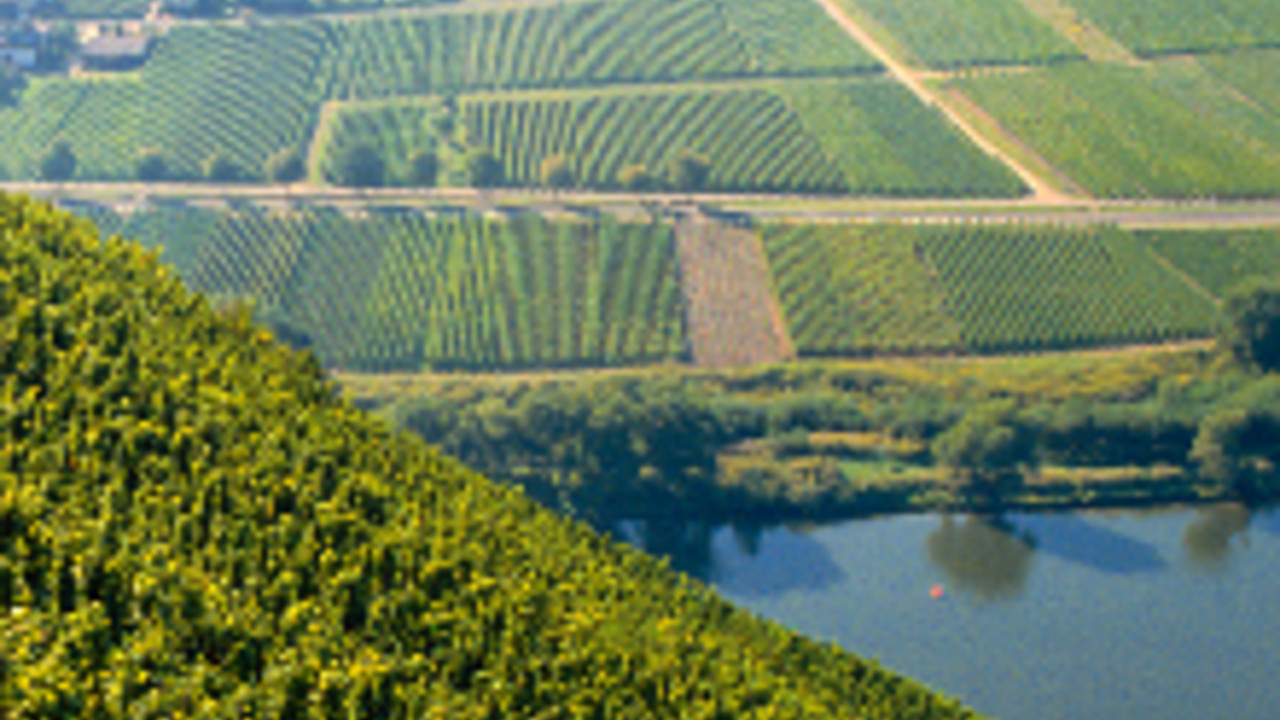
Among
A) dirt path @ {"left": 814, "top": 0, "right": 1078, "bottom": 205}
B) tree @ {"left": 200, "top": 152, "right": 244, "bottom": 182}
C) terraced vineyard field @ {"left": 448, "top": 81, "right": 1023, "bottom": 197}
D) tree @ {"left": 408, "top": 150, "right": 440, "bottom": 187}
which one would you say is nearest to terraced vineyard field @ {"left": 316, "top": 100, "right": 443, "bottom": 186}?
tree @ {"left": 408, "top": 150, "right": 440, "bottom": 187}

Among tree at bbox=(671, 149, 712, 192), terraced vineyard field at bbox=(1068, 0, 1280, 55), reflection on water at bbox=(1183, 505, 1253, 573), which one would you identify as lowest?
reflection on water at bbox=(1183, 505, 1253, 573)

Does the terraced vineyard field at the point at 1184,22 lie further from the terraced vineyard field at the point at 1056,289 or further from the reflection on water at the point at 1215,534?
the reflection on water at the point at 1215,534

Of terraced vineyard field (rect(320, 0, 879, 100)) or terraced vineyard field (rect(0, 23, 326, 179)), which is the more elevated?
terraced vineyard field (rect(320, 0, 879, 100))

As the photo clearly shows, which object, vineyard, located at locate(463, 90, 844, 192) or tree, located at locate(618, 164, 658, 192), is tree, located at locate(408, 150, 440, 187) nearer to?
vineyard, located at locate(463, 90, 844, 192)

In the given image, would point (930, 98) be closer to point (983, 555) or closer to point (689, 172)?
point (689, 172)

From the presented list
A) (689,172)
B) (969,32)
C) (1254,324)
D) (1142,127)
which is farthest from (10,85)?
(1254,324)
